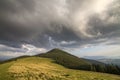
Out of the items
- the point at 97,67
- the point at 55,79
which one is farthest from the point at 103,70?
the point at 55,79

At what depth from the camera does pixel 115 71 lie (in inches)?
5123

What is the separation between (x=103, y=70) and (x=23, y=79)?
106 m

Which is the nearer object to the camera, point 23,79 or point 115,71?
point 23,79

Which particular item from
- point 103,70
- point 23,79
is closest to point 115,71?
point 103,70

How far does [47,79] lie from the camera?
50125mm

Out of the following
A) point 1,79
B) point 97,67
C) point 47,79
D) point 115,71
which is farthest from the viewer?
point 97,67

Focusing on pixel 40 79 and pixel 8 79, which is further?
pixel 40 79

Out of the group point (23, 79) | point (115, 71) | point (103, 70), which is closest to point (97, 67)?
point (103, 70)

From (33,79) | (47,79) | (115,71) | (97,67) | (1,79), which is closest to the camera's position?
(1,79)

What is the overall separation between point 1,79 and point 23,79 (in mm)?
6182

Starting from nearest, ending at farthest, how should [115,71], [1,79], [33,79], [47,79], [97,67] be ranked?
[1,79] → [33,79] → [47,79] → [115,71] → [97,67]

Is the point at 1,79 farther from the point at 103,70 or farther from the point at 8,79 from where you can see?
the point at 103,70

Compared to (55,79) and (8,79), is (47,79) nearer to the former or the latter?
(55,79)

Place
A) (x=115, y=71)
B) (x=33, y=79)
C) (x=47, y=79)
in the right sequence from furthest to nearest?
(x=115, y=71) → (x=47, y=79) → (x=33, y=79)
